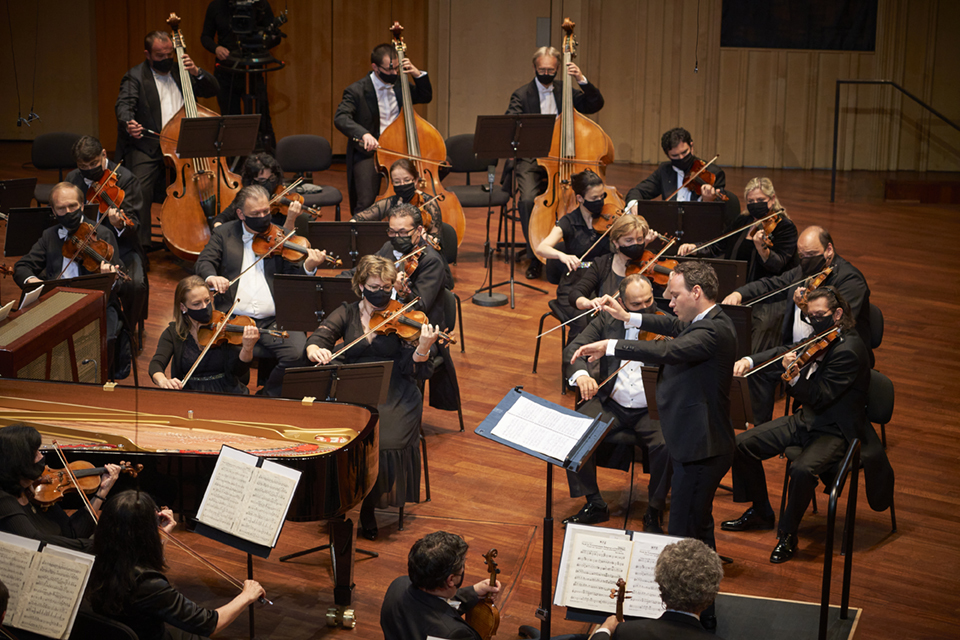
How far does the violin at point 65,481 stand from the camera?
10.5 feet

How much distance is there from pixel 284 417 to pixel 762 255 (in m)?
2.88

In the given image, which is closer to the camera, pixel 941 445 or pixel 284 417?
pixel 284 417

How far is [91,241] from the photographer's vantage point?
5.30 m

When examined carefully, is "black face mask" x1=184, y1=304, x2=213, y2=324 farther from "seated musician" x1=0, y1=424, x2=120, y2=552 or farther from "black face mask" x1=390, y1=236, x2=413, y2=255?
"seated musician" x1=0, y1=424, x2=120, y2=552

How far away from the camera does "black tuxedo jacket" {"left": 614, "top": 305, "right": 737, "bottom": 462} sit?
3508mm

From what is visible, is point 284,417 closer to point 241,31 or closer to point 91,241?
point 91,241

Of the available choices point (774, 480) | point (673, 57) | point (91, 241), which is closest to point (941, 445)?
point (774, 480)

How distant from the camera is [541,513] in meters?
4.39

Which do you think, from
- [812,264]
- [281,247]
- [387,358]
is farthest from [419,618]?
[812,264]

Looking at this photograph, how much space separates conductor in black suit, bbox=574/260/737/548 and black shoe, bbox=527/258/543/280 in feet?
11.7

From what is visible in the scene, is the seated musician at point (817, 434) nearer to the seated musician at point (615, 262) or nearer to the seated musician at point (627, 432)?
the seated musician at point (627, 432)

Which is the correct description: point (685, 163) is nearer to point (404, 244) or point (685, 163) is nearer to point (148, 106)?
point (404, 244)

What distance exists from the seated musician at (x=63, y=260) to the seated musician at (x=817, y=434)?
10.2 feet

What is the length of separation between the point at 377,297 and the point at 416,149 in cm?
250
